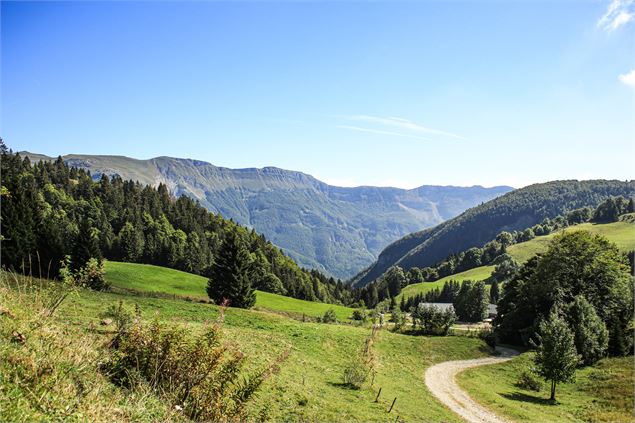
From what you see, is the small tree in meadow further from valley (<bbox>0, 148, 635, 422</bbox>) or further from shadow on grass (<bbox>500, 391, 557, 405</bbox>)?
valley (<bbox>0, 148, 635, 422</bbox>)

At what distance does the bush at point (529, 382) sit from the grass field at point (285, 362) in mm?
8665

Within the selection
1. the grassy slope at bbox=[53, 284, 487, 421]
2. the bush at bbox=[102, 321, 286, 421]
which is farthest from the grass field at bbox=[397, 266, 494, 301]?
the bush at bbox=[102, 321, 286, 421]

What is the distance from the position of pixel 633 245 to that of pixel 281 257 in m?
151

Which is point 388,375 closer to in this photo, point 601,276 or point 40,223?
point 601,276

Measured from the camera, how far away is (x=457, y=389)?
31.0m

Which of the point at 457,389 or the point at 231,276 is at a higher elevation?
the point at 231,276

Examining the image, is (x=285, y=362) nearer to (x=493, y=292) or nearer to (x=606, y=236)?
(x=493, y=292)

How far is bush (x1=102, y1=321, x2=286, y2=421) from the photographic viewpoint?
27.6ft

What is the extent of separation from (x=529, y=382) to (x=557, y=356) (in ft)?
21.7

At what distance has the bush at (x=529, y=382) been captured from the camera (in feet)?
114

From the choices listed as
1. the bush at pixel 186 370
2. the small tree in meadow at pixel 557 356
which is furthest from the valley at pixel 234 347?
the small tree in meadow at pixel 557 356

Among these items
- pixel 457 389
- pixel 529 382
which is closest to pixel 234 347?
pixel 457 389

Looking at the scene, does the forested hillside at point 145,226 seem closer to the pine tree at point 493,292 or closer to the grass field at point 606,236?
the pine tree at point 493,292

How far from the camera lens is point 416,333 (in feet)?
184
